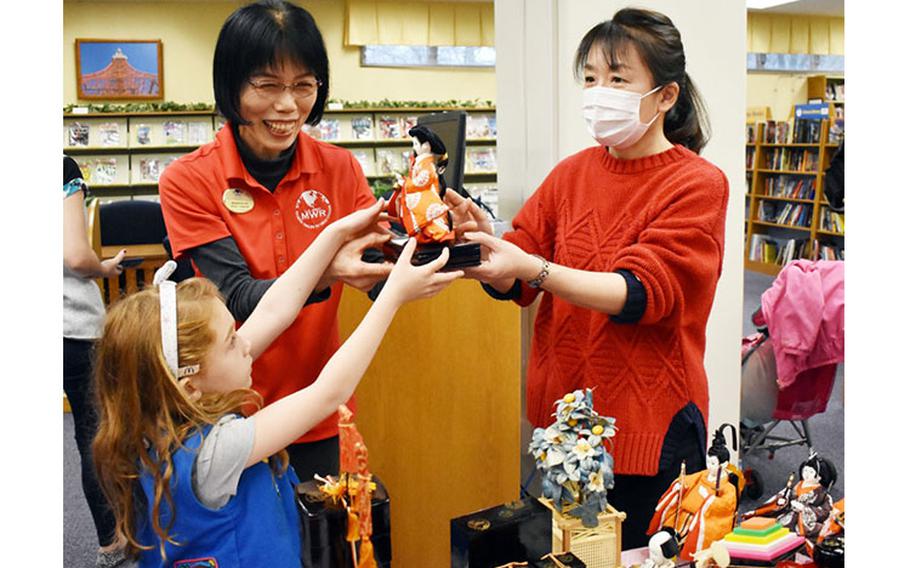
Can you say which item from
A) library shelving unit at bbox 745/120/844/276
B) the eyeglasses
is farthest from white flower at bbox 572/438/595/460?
library shelving unit at bbox 745/120/844/276

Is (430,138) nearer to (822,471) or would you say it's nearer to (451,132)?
(451,132)

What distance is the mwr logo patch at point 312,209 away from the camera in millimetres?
1688

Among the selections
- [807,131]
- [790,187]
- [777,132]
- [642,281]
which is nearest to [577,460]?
Result: [642,281]

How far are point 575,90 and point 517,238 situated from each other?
1.00m

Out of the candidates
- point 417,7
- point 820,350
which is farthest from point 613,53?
point 417,7

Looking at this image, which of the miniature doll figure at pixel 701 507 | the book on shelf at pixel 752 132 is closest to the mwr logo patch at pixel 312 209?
the miniature doll figure at pixel 701 507

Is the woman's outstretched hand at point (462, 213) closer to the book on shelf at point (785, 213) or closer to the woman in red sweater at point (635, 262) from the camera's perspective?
the woman in red sweater at point (635, 262)

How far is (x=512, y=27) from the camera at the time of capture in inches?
107

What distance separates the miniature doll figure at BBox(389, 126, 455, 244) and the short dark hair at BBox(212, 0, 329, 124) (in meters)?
0.27

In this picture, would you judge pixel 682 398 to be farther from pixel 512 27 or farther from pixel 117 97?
pixel 117 97

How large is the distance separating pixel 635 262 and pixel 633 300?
8 centimetres

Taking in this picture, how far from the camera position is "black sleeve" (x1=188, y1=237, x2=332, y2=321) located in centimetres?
157

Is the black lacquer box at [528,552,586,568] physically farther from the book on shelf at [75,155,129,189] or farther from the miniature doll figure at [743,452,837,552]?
the book on shelf at [75,155,129,189]

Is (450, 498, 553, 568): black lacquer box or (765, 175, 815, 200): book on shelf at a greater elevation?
(765, 175, 815, 200): book on shelf
